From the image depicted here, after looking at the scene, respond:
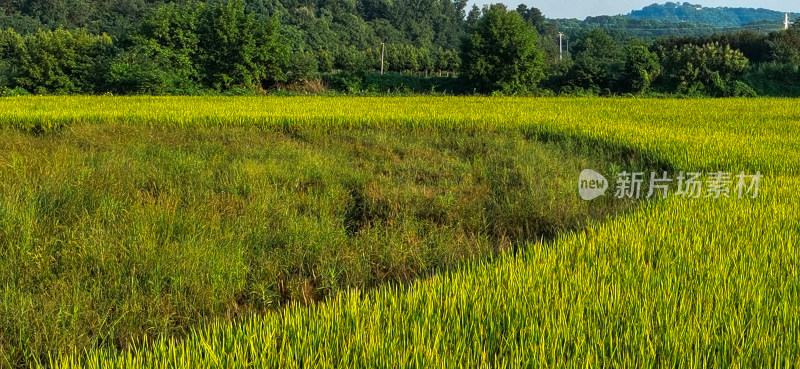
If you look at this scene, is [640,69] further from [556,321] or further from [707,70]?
[556,321]

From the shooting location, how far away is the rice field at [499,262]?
1647mm

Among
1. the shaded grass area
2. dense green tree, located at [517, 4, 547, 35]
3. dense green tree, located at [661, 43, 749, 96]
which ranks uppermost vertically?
dense green tree, located at [517, 4, 547, 35]

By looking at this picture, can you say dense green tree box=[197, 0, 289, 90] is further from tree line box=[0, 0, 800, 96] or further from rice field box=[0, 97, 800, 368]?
rice field box=[0, 97, 800, 368]

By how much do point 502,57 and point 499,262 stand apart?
2664 centimetres

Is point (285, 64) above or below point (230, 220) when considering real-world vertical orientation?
above

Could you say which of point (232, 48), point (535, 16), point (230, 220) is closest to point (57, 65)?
point (232, 48)

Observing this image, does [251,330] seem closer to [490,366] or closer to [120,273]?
[490,366]

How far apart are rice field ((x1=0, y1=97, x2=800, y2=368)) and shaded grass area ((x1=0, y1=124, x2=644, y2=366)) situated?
32 mm

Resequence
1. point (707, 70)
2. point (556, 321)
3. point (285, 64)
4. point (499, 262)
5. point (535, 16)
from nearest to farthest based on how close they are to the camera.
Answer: point (556, 321) < point (499, 262) < point (707, 70) < point (285, 64) < point (535, 16)

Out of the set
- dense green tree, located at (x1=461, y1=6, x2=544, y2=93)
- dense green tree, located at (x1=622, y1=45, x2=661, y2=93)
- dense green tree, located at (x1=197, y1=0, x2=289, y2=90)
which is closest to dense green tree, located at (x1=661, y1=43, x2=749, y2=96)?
dense green tree, located at (x1=622, y1=45, x2=661, y2=93)

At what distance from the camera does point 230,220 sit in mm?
3830

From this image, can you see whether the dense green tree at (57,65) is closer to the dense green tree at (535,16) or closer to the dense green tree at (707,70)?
the dense green tree at (707,70)

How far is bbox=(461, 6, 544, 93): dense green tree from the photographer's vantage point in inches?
1070

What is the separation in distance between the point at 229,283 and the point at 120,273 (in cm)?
59
